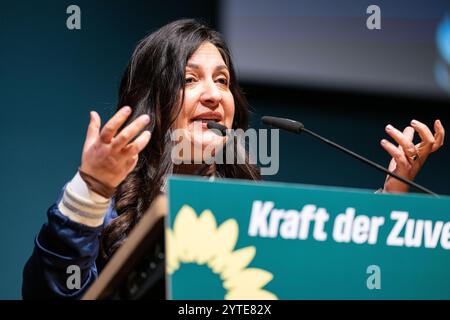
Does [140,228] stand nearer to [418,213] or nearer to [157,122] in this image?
[418,213]

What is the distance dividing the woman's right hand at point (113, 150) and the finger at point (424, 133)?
0.83m

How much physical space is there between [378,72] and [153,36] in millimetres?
1438

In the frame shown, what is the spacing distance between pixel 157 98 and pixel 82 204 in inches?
32.3

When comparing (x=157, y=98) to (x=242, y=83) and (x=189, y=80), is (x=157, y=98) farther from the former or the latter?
(x=242, y=83)

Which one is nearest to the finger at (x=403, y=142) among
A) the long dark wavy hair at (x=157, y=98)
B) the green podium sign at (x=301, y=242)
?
the long dark wavy hair at (x=157, y=98)

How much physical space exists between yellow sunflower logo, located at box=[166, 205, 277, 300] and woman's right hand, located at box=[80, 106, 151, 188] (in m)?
0.31

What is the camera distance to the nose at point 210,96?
2174mm

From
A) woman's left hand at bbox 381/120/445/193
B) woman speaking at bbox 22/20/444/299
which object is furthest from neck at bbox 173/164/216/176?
woman's left hand at bbox 381/120/445/193

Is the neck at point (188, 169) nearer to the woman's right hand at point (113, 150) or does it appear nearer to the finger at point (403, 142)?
the finger at point (403, 142)

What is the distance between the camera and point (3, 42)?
2.71 metres

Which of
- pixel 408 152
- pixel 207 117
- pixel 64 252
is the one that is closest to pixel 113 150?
pixel 64 252

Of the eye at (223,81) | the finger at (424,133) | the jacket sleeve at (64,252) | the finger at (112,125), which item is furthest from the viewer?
the eye at (223,81)

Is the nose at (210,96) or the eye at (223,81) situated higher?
the eye at (223,81)
